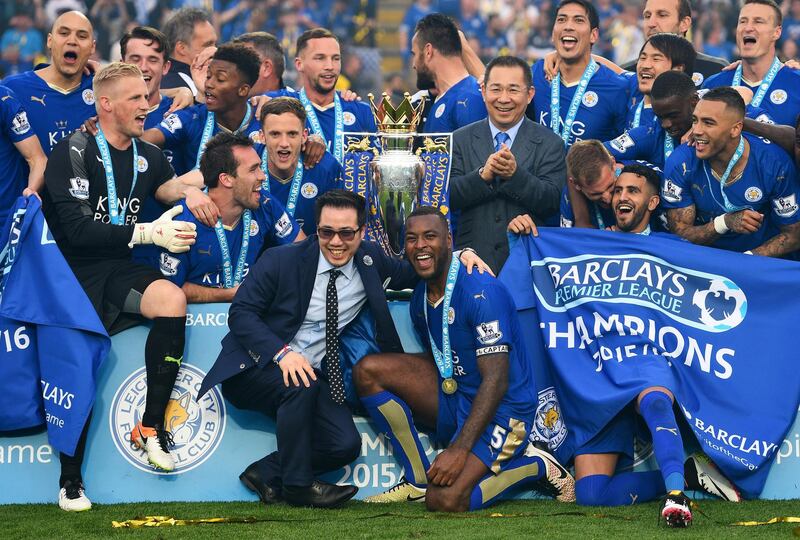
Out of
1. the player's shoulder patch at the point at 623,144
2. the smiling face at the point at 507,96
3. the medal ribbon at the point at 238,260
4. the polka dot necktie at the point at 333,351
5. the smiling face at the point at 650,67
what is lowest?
the polka dot necktie at the point at 333,351

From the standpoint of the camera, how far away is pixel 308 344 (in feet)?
21.9

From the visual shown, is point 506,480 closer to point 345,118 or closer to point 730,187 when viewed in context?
point 730,187

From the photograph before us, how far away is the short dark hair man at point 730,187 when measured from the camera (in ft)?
23.1

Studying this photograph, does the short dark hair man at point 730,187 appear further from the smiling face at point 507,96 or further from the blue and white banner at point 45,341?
the blue and white banner at point 45,341

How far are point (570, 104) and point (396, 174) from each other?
181 centimetres

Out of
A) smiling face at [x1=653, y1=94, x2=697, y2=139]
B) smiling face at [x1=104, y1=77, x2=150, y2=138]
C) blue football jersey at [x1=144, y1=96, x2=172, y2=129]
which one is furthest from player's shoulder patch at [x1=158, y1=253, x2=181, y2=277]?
smiling face at [x1=653, y1=94, x2=697, y2=139]

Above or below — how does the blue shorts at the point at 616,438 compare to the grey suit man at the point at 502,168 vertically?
below

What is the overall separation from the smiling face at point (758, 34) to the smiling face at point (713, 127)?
140 cm

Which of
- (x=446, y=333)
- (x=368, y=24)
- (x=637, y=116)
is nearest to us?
(x=446, y=333)

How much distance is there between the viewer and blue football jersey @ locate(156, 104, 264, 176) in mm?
8133

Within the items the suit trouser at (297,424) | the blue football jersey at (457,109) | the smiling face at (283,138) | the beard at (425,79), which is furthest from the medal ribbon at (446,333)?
the beard at (425,79)

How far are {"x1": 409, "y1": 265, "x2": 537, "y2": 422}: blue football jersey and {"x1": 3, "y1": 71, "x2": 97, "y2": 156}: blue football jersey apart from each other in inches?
103

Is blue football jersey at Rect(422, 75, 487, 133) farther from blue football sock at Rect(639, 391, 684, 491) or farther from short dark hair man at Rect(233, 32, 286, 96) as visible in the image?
blue football sock at Rect(639, 391, 684, 491)

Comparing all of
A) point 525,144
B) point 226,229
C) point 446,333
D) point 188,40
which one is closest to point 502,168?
Result: point 525,144
